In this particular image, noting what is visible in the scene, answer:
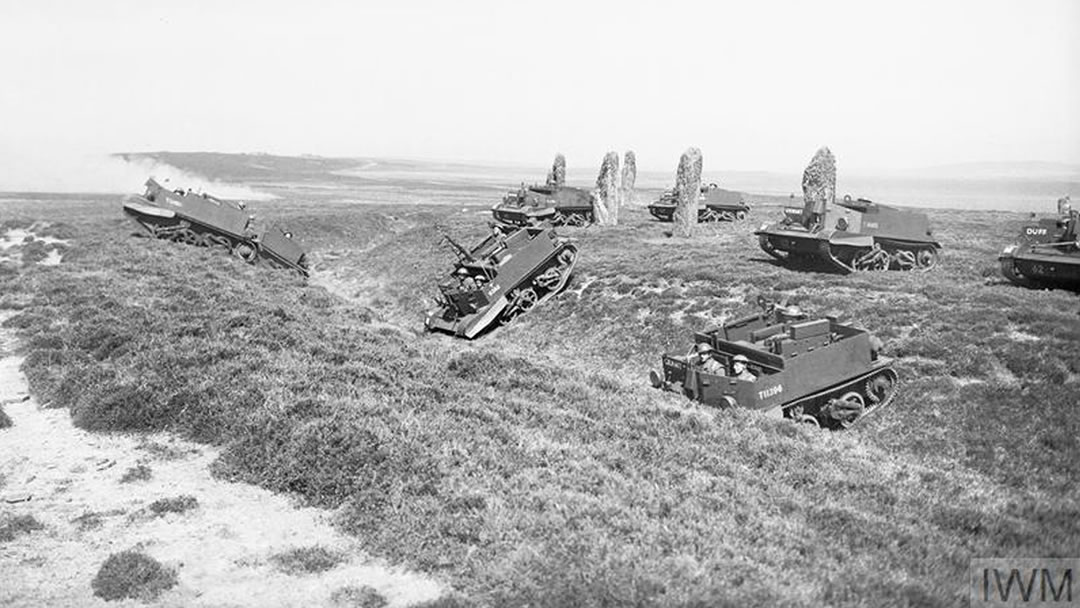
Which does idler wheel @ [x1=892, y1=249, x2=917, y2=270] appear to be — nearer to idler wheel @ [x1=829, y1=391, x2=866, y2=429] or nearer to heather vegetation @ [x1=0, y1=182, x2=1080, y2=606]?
heather vegetation @ [x1=0, y1=182, x2=1080, y2=606]

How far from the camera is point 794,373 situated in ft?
37.9

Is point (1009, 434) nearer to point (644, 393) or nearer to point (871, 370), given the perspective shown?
point (871, 370)

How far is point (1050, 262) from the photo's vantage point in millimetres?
16922

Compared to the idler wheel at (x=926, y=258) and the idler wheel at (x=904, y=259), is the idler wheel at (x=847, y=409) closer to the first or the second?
the idler wheel at (x=904, y=259)

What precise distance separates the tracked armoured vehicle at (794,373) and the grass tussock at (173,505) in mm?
7174

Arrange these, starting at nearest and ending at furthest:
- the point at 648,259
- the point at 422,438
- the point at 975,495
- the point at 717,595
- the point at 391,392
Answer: the point at 717,595
the point at 975,495
the point at 422,438
the point at 391,392
the point at 648,259

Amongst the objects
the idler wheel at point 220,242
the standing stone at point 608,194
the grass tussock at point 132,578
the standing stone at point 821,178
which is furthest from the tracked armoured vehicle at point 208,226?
the grass tussock at point 132,578

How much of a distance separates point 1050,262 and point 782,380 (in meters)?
9.82

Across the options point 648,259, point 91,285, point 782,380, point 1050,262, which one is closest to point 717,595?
point 782,380

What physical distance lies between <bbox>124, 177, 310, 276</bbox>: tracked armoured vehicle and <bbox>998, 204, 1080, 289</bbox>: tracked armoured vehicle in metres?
23.7

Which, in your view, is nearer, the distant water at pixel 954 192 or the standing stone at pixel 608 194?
the standing stone at pixel 608 194

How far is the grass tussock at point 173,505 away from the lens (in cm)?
859

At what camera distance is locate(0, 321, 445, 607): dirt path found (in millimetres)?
6859

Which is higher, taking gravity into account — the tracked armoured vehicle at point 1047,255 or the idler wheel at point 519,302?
the tracked armoured vehicle at point 1047,255
